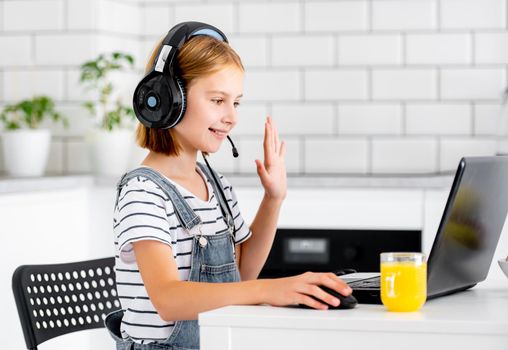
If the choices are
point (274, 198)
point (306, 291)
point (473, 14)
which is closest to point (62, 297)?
point (274, 198)

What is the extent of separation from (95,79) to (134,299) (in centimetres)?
170

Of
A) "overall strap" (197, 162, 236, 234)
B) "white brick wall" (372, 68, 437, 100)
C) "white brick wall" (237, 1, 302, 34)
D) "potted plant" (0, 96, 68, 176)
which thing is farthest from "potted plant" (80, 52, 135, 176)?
"overall strap" (197, 162, 236, 234)

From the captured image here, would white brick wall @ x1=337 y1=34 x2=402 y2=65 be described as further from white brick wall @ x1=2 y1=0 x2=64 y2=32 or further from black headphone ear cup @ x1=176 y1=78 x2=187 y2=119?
black headphone ear cup @ x1=176 y1=78 x2=187 y2=119

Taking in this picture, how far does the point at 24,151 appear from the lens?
319 centimetres

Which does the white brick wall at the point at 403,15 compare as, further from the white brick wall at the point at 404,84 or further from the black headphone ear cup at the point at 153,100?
the black headphone ear cup at the point at 153,100

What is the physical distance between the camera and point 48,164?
350cm

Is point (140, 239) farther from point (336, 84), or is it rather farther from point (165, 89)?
point (336, 84)

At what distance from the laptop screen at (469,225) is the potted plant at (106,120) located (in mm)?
1752

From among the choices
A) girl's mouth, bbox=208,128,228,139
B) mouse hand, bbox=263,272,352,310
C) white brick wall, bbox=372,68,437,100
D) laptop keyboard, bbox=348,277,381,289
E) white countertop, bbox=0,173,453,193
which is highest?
white brick wall, bbox=372,68,437,100

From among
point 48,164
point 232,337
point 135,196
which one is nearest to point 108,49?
point 48,164

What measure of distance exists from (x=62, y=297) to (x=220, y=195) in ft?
1.27

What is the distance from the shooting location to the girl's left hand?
1.80m

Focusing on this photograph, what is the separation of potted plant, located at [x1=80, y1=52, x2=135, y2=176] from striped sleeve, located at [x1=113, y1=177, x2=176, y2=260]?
157 centimetres

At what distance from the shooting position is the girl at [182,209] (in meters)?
1.63
